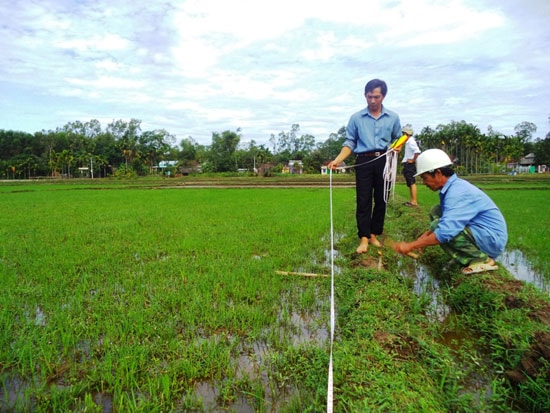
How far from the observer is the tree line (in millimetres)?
43500

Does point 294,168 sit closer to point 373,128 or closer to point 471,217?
point 373,128

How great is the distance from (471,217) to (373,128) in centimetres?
145

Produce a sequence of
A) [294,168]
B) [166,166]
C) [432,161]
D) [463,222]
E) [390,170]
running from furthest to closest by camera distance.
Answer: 1. [294,168]
2. [166,166]
3. [390,170]
4. [432,161]
5. [463,222]

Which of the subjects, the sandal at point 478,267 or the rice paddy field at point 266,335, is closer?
the rice paddy field at point 266,335

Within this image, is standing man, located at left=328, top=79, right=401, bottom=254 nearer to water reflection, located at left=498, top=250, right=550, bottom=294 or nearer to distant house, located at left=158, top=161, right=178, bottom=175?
water reflection, located at left=498, top=250, right=550, bottom=294

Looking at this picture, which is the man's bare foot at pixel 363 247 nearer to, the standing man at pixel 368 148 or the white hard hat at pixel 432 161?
the standing man at pixel 368 148

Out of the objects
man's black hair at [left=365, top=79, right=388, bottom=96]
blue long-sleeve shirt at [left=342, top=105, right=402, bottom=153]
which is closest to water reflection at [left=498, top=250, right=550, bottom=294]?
blue long-sleeve shirt at [left=342, top=105, right=402, bottom=153]

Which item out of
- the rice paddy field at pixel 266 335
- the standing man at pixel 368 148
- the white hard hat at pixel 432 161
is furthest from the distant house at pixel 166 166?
the white hard hat at pixel 432 161

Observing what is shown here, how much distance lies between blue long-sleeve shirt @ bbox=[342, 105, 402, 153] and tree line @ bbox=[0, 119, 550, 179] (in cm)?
4159

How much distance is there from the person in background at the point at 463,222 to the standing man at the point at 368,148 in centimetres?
90

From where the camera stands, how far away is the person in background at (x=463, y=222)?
2350mm

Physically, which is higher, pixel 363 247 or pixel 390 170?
pixel 390 170

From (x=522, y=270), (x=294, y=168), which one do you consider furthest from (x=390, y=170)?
(x=294, y=168)

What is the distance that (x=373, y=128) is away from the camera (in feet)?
11.4
